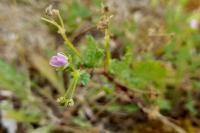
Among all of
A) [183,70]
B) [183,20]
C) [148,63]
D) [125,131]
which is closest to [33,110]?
[125,131]

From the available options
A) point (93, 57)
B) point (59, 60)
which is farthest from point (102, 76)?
point (59, 60)

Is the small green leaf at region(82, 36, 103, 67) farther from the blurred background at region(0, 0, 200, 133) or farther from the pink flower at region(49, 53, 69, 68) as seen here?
the blurred background at region(0, 0, 200, 133)

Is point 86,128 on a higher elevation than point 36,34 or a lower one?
lower

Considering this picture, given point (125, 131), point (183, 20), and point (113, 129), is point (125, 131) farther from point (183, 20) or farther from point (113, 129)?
point (183, 20)

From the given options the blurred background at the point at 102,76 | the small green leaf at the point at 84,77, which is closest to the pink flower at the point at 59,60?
the small green leaf at the point at 84,77

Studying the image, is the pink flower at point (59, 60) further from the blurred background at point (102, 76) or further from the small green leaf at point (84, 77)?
the blurred background at point (102, 76)

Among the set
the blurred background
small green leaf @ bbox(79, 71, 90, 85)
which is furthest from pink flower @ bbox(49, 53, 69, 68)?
the blurred background
